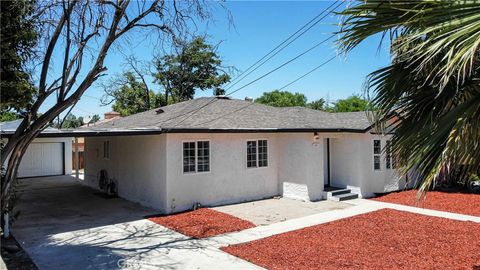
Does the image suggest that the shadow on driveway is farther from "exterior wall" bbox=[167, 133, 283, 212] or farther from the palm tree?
the palm tree

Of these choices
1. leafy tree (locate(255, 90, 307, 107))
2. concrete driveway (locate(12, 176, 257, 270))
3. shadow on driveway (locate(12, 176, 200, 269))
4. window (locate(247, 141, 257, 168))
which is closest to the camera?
concrete driveway (locate(12, 176, 257, 270))

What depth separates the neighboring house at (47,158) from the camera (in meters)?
25.0

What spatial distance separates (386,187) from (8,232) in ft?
45.5

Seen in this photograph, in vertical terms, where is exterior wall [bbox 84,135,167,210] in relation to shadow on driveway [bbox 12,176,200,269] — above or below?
above

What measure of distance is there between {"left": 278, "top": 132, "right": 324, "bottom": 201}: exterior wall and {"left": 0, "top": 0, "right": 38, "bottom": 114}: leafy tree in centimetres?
969

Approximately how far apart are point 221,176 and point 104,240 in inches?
205

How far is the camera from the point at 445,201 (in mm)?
13742

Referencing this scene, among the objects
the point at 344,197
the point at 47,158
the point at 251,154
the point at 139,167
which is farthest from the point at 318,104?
the point at 139,167

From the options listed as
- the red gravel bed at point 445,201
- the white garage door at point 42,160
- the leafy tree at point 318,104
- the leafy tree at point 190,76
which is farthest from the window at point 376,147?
the leafy tree at point 318,104

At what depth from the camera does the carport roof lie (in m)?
11.5

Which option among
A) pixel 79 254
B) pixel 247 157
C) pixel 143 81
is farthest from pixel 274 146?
pixel 143 81

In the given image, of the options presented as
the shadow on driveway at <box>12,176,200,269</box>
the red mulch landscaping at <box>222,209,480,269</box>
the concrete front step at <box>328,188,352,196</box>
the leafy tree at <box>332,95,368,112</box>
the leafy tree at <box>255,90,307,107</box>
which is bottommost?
the shadow on driveway at <box>12,176,200,269</box>

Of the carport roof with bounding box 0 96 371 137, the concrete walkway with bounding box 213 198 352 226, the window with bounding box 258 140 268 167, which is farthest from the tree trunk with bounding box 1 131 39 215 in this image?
the window with bounding box 258 140 268 167

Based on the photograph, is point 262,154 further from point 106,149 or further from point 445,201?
point 106,149
